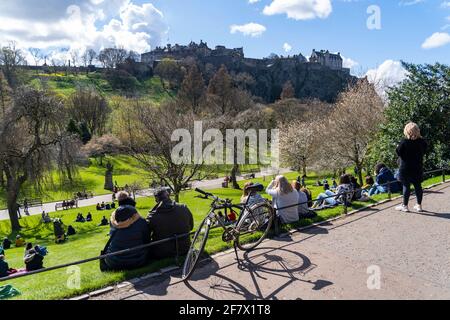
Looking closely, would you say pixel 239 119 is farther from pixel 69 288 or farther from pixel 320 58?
pixel 320 58

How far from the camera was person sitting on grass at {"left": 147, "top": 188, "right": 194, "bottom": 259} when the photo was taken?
6328mm

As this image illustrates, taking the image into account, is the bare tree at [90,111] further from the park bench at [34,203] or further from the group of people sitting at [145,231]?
the group of people sitting at [145,231]

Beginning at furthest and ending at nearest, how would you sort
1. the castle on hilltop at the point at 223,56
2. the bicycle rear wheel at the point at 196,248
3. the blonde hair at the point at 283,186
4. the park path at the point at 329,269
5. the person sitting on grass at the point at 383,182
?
1. the castle on hilltop at the point at 223,56
2. the person sitting on grass at the point at 383,182
3. the blonde hair at the point at 283,186
4. the bicycle rear wheel at the point at 196,248
5. the park path at the point at 329,269

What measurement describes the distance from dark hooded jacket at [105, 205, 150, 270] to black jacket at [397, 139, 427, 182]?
6555mm

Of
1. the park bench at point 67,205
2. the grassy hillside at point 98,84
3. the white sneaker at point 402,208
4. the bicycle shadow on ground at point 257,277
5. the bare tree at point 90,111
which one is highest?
the grassy hillside at point 98,84

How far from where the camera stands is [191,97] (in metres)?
68.8

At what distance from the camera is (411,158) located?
28.4 feet

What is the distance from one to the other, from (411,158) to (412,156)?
0.06m

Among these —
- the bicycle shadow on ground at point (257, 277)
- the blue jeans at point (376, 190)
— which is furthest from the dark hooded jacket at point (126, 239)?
the blue jeans at point (376, 190)

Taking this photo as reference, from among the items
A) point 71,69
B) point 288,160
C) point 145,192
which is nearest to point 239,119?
point 288,160

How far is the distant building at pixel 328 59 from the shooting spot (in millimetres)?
173875

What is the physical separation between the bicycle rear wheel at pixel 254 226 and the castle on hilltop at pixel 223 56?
454 ft

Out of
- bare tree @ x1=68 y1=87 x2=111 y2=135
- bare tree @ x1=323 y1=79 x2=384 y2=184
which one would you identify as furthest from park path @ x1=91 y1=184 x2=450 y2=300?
bare tree @ x1=68 y1=87 x2=111 y2=135

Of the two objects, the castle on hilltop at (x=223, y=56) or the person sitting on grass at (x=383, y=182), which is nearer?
the person sitting on grass at (x=383, y=182)
